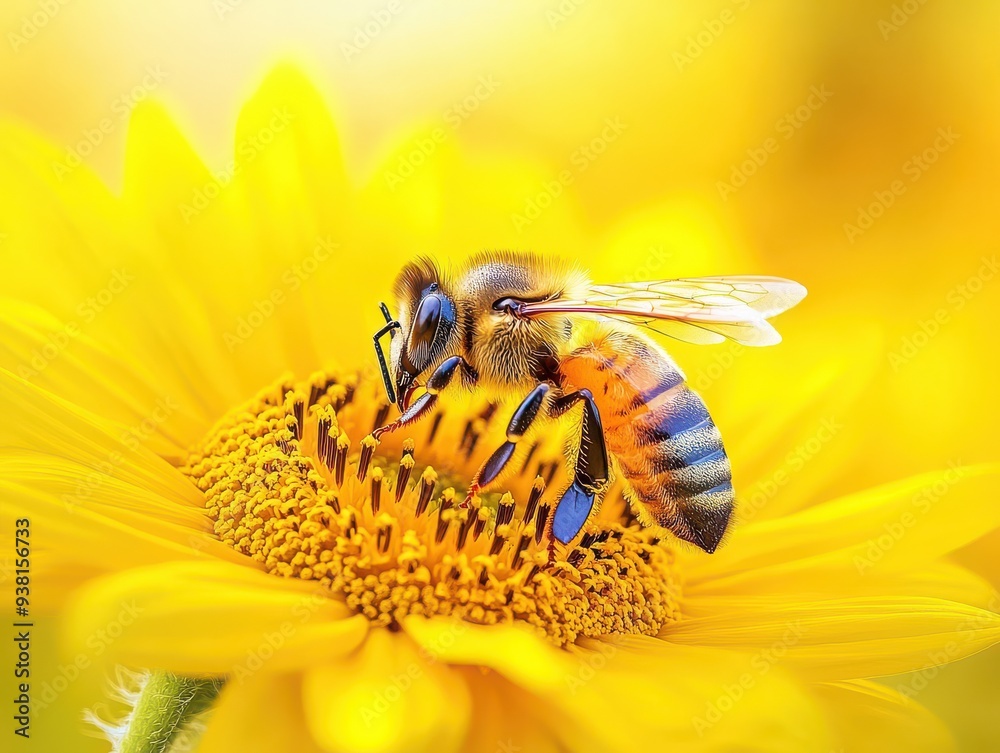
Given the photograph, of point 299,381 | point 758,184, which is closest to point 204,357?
point 299,381

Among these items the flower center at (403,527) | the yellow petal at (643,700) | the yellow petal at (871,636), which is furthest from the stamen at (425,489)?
the yellow petal at (871,636)

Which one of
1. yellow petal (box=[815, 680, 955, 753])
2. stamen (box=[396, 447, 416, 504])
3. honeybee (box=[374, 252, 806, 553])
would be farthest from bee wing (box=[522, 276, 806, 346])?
yellow petal (box=[815, 680, 955, 753])

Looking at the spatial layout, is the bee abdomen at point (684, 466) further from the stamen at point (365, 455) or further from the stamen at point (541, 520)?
the stamen at point (365, 455)

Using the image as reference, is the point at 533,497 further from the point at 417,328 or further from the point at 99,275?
the point at 99,275

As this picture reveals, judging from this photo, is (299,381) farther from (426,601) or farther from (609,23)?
(609,23)

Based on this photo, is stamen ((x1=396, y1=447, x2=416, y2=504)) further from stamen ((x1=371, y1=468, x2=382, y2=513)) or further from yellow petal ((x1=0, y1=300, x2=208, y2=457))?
yellow petal ((x1=0, y1=300, x2=208, y2=457))

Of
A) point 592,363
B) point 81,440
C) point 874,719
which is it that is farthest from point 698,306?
point 81,440
